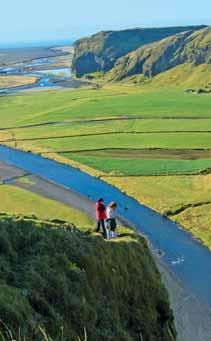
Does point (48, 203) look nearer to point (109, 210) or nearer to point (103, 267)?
point (109, 210)

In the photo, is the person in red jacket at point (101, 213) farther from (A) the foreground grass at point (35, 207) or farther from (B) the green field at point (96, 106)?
(B) the green field at point (96, 106)

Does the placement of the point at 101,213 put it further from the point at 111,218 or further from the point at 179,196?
the point at 179,196

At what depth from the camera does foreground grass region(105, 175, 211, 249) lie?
5128 cm

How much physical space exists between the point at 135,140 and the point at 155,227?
41545 millimetres

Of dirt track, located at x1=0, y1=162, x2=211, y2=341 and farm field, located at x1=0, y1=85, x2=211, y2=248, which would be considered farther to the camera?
farm field, located at x1=0, y1=85, x2=211, y2=248

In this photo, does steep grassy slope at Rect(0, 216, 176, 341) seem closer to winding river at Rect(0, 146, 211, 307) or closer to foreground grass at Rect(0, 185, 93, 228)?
winding river at Rect(0, 146, 211, 307)

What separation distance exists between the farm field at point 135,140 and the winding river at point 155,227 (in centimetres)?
136

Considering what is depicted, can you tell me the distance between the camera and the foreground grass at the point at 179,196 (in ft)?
168

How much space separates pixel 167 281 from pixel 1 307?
1091 inches

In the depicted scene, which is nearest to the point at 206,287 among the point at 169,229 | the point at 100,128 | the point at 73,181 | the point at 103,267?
the point at 169,229

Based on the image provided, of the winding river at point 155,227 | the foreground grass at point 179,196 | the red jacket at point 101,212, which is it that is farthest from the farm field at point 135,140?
the red jacket at point 101,212

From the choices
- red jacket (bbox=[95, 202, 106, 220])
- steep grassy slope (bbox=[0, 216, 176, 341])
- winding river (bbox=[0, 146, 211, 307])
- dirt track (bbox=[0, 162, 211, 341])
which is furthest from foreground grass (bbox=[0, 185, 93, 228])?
steep grassy slope (bbox=[0, 216, 176, 341])

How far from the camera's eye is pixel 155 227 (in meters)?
51.2

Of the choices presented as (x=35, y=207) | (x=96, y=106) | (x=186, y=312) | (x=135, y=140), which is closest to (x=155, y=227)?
(x=35, y=207)
